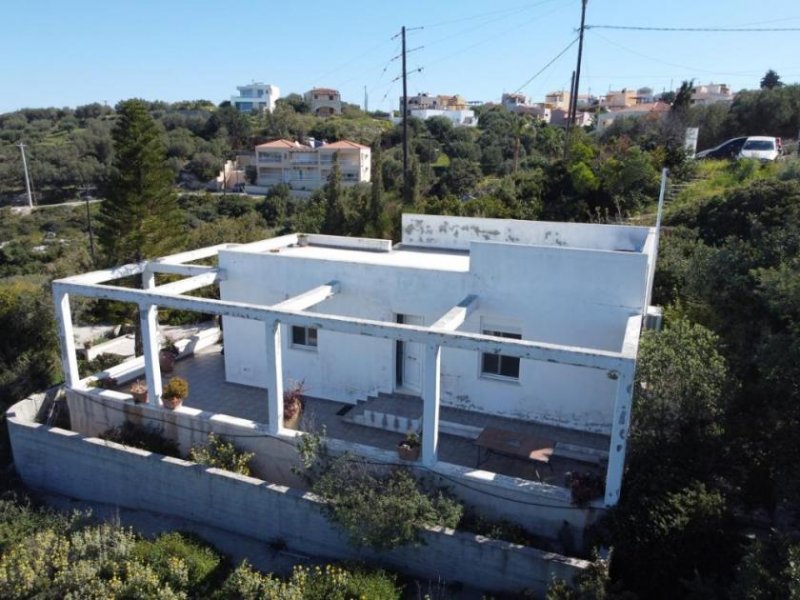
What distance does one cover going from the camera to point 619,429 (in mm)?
8320

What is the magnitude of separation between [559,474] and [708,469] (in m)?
2.29

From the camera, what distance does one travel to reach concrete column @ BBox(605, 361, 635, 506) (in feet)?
26.7

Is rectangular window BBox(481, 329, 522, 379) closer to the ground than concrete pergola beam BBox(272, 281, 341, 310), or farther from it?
closer to the ground

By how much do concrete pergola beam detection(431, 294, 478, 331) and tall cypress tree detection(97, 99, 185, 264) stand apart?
10250 mm

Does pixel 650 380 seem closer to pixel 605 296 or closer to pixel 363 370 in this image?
pixel 605 296

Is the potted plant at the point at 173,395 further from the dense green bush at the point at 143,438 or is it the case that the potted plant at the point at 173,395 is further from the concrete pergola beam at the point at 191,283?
the concrete pergola beam at the point at 191,283

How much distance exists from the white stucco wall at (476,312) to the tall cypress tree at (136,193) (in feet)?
15.6

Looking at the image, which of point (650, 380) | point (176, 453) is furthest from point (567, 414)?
point (176, 453)

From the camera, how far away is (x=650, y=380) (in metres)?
9.15

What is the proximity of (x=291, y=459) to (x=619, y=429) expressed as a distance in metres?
5.59

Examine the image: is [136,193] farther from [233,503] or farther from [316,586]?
[316,586]

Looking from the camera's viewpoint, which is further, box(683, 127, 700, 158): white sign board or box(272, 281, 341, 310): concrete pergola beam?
box(683, 127, 700, 158): white sign board

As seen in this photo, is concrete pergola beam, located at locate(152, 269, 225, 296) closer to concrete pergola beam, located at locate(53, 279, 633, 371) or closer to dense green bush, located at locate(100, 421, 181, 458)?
concrete pergola beam, located at locate(53, 279, 633, 371)

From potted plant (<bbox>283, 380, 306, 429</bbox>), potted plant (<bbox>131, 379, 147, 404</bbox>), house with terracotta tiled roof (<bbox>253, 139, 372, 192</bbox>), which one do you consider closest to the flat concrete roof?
potted plant (<bbox>283, 380, 306, 429</bbox>)
